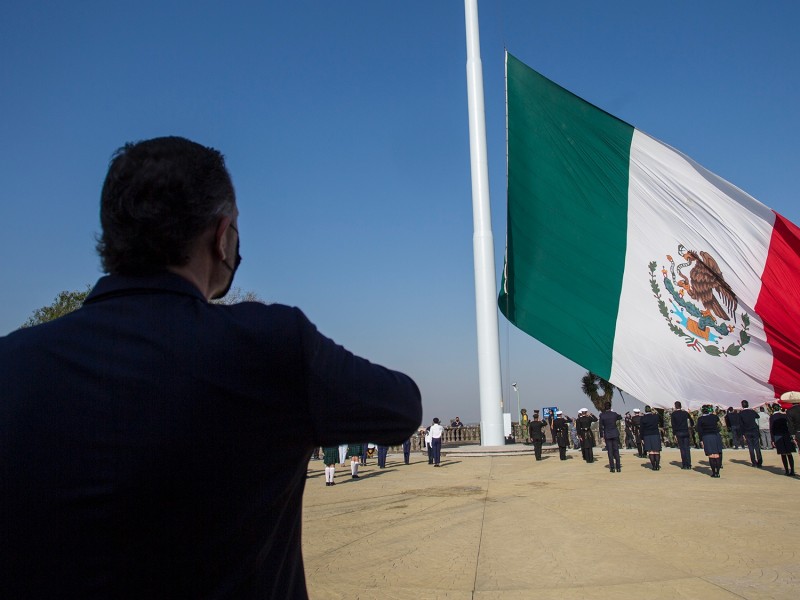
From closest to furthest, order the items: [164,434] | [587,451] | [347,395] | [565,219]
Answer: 1. [164,434]
2. [347,395]
3. [565,219]
4. [587,451]

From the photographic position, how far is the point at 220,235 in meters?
1.33

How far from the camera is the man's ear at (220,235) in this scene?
133cm

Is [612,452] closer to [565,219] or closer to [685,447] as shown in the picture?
[685,447]

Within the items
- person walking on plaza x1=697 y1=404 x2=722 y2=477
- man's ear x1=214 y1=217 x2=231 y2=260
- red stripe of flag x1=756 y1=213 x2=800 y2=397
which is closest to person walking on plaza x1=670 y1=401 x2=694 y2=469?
person walking on plaza x1=697 y1=404 x2=722 y2=477

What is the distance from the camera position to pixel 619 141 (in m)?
10.9

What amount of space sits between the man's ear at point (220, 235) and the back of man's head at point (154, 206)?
23 millimetres

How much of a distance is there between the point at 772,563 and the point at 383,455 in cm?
1552

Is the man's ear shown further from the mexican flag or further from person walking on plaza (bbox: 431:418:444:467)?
person walking on plaza (bbox: 431:418:444:467)

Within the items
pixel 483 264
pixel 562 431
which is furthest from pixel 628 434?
pixel 483 264

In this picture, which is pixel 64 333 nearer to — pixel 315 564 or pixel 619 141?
pixel 315 564

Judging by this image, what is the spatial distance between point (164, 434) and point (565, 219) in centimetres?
1114

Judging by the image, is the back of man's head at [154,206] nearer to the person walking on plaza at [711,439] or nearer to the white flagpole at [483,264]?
the person walking on plaza at [711,439]

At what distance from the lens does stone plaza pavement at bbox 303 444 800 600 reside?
191 inches

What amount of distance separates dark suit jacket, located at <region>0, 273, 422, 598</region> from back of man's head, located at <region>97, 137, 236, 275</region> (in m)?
0.07
